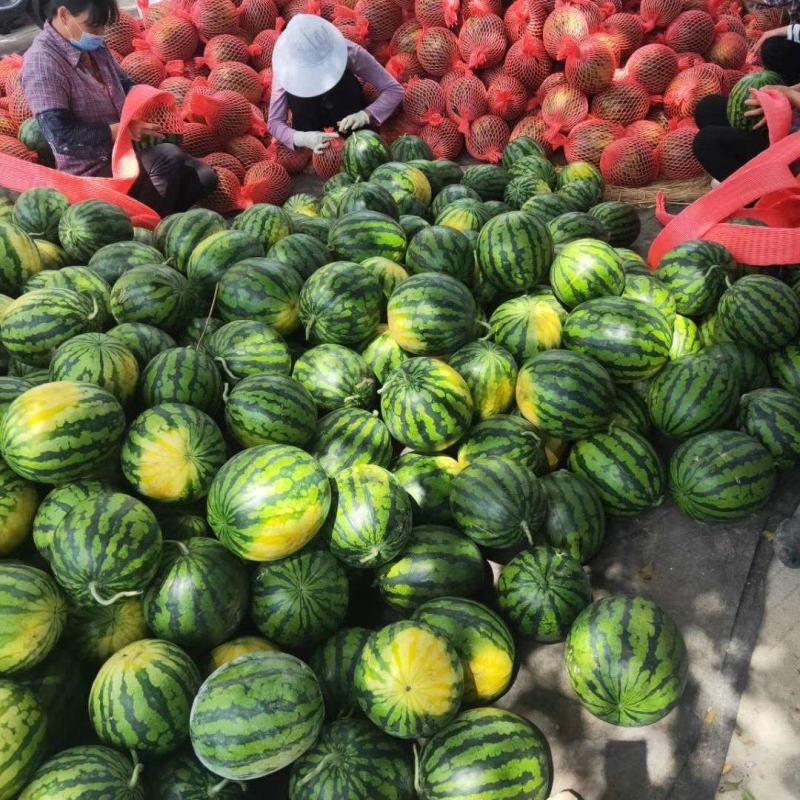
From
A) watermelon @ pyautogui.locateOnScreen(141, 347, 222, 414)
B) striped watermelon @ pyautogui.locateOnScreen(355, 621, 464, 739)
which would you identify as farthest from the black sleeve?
striped watermelon @ pyautogui.locateOnScreen(355, 621, 464, 739)

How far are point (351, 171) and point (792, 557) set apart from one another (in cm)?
407

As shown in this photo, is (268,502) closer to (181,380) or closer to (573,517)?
(181,380)

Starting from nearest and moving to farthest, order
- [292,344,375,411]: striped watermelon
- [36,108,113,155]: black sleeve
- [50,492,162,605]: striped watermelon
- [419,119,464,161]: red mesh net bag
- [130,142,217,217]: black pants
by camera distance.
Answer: [50,492,162,605]: striped watermelon
[292,344,375,411]: striped watermelon
[36,108,113,155]: black sleeve
[130,142,217,217]: black pants
[419,119,464,161]: red mesh net bag

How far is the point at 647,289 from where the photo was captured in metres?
3.34

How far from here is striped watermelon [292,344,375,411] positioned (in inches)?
118

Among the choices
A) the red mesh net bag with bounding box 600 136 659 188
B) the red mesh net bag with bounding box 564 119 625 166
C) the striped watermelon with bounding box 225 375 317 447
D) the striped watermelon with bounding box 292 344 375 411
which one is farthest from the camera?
the red mesh net bag with bounding box 564 119 625 166

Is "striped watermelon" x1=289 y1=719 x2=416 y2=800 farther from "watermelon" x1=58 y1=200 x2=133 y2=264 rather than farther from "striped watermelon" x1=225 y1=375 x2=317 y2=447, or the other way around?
"watermelon" x1=58 y1=200 x2=133 y2=264

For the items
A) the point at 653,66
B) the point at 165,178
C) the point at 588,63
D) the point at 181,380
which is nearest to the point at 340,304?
the point at 181,380

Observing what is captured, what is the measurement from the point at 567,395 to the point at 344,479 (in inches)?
38.0

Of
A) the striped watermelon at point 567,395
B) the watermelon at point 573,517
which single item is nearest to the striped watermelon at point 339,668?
the watermelon at point 573,517

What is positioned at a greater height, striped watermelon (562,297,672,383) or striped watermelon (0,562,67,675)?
striped watermelon (0,562,67,675)

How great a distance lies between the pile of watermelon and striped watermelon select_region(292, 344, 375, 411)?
0.01m

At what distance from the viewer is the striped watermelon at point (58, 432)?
2.28 meters

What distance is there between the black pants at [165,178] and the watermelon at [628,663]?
4.72m
